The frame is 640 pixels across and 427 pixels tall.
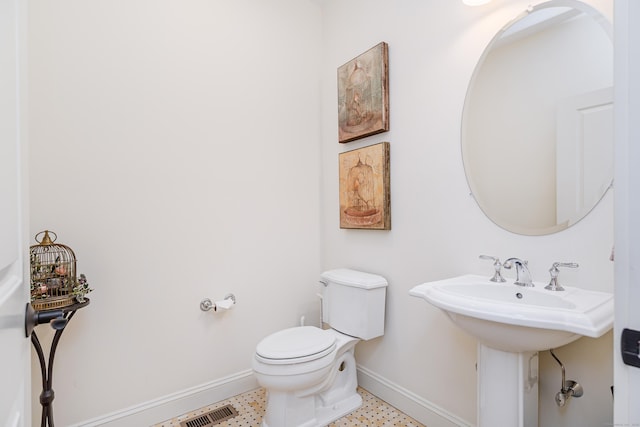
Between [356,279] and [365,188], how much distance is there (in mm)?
574

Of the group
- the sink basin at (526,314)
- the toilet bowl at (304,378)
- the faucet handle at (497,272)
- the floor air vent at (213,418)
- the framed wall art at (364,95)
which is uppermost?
the framed wall art at (364,95)

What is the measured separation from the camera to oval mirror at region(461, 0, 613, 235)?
3.81ft

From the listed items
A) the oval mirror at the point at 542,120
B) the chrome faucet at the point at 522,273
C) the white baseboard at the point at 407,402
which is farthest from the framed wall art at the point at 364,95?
the white baseboard at the point at 407,402

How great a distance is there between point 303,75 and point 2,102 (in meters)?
2.15

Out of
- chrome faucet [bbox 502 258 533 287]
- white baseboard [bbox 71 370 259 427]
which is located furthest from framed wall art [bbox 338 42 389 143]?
white baseboard [bbox 71 370 259 427]

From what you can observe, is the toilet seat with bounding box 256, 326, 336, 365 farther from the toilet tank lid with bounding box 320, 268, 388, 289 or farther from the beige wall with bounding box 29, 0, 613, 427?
the beige wall with bounding box 29, 0, 613, 427

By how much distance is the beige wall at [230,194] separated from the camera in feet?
4.95

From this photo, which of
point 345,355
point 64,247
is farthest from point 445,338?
point 64,247

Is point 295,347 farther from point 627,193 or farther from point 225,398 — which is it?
point 627,193

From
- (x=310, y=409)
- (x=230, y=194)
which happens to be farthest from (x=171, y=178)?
(x=310, y=409)

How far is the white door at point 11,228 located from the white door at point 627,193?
91 cm

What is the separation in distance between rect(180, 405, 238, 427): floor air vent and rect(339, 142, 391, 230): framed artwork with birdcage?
132 centimetres

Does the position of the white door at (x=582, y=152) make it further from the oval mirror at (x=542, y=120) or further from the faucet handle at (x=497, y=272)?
the faucet handle at (x=497, y=272)

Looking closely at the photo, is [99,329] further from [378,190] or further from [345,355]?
[378,190]
